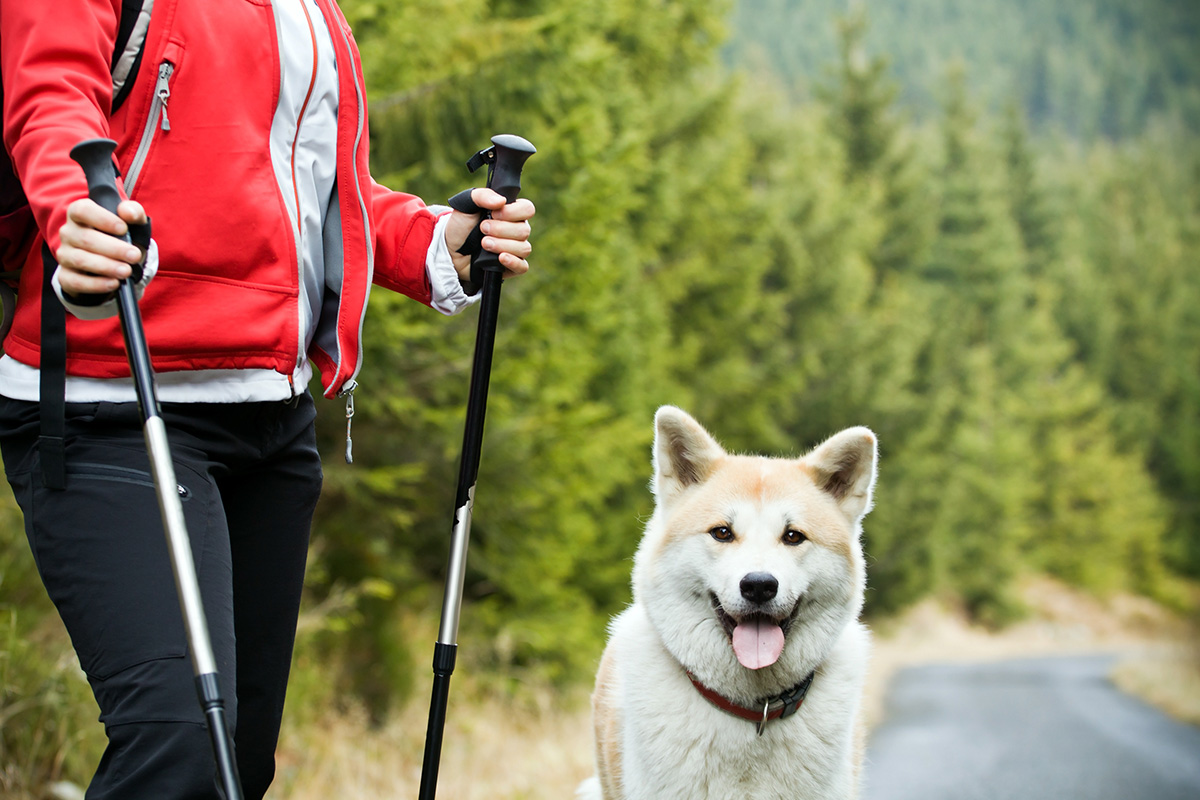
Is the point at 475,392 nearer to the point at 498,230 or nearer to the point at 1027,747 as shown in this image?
the point at 498,230

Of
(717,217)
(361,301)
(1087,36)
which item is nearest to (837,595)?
(361,301)

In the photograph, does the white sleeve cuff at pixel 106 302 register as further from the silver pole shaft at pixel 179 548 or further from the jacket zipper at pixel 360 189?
the jacket zipper at pixel 360 189

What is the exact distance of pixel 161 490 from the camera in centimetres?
178

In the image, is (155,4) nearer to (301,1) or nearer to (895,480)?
(301,1)

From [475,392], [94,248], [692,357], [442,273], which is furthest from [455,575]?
[692,357]

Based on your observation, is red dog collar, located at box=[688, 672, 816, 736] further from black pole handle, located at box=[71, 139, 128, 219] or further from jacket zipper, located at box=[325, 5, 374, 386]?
black pole handle, located at box=[71, 139, 128, 219]

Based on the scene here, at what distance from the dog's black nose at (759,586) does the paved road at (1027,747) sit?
1.89 m

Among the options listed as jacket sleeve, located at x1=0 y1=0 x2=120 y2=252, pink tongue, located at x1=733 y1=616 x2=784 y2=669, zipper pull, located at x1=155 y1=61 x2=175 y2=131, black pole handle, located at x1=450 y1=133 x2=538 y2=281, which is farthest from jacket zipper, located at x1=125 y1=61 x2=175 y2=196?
pink tongue, located at x1=733 y1=616 x2=784 y2=669

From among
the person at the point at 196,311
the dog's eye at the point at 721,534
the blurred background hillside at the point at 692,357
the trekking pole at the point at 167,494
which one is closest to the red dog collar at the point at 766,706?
the dog's eye at the point at 721,534

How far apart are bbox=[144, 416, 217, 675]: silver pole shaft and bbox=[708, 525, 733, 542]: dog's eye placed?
5.23ft

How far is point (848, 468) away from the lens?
3.25 m

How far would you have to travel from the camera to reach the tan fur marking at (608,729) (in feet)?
10.3

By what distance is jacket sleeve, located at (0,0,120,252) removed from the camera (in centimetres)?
175

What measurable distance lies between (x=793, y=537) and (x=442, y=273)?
4.16 ft
